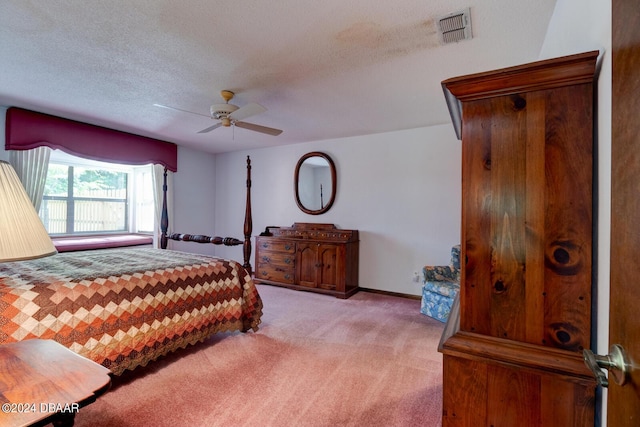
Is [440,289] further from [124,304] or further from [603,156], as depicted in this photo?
[124,304]

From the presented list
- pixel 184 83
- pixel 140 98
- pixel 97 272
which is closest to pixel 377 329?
pixel 97 272

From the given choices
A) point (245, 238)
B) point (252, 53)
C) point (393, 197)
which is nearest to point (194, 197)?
point (245, 238)

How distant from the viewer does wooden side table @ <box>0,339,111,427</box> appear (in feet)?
2.51

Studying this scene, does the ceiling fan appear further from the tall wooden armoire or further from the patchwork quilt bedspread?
the tall wooden armoire

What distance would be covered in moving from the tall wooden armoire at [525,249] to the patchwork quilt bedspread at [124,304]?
191cm

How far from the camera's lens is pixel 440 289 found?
3098 mm

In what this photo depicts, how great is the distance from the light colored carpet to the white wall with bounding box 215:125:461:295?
116 cm

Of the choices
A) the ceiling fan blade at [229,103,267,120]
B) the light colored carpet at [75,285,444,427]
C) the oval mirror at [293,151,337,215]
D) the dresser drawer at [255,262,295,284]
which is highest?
the ceiling fan blade at [229,103,267,120]

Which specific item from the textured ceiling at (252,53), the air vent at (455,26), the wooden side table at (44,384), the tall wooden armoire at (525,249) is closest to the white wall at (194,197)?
the textured ceiling at (252,53)

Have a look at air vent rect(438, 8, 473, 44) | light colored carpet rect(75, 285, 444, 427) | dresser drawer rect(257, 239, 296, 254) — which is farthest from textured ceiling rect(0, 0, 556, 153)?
light colored carpet rect(75, 285, 444, 427)

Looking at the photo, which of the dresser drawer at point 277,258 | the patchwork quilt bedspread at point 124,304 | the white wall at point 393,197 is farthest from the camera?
the dresser drawer at point 277,258

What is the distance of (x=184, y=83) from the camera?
2.59m

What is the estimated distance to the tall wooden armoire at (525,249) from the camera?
2.86ft

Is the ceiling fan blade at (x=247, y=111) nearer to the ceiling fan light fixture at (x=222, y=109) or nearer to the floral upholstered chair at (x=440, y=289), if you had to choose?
the ceiling fan light fixture at (x=222, y=109)
